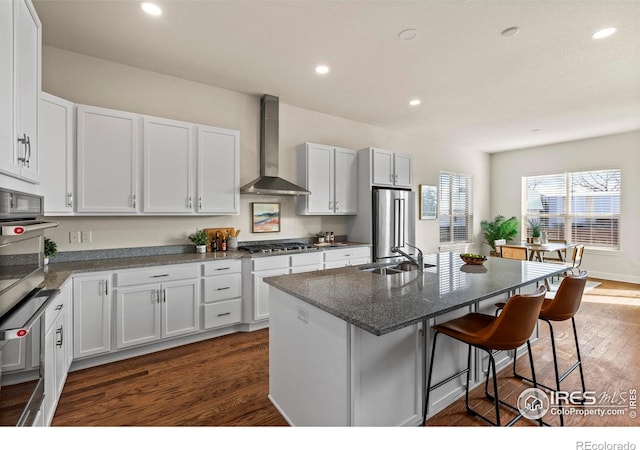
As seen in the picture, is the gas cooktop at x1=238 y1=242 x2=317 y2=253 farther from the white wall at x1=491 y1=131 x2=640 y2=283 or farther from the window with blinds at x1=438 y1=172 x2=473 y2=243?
the white wall at x1=491 y1=131 x2=640 y2=283

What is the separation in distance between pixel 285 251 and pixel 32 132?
2485 mm

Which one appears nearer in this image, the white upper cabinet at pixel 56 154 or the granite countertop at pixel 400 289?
the granite countertop at pixel 400 289

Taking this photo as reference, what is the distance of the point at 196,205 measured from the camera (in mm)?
3521

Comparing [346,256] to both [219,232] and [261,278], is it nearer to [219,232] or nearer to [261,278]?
[261,278]

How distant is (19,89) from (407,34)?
9.10ft

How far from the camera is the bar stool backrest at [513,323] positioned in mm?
1707

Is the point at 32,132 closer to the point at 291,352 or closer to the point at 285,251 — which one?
the point at 291,352

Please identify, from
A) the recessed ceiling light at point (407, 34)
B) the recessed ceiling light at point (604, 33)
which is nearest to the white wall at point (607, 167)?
the recessed ceiling light at point (604, 33)

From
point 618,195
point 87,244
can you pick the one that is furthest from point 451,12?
point 618,195

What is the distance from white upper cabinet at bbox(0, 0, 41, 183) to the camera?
4.89 feet

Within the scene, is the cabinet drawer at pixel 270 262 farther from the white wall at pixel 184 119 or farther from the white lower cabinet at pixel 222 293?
the white wall at pixel 184 119

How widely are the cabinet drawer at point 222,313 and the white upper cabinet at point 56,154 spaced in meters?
1.59

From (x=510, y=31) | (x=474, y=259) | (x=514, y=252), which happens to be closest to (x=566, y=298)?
(x=474, y=259)

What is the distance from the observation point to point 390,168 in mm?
5039
